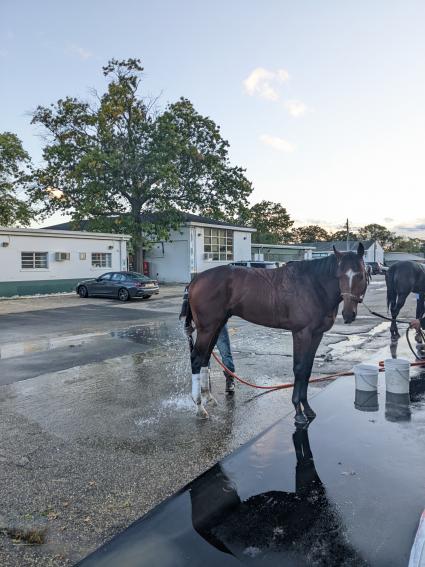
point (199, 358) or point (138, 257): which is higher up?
point (138, 257)

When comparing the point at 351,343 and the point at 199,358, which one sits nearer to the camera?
the point at 199,358

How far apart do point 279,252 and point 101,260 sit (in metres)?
29.9

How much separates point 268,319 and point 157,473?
2120 mm

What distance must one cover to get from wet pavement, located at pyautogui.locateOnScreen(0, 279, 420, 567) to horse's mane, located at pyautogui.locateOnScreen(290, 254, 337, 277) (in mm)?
1837

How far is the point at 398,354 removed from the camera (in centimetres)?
838

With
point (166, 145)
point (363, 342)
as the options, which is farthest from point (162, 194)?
point (363, 342)

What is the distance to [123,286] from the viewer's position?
2183 centimetres

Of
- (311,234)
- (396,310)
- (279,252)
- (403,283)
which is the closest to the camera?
(403,283)

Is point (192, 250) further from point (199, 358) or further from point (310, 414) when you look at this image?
point (310, 414)

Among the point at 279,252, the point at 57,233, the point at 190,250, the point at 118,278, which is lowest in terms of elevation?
the point at 118,278

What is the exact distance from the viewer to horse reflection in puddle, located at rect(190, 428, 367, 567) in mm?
2424

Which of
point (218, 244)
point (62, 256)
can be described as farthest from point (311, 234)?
point (62, 256)

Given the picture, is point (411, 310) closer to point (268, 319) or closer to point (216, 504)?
point (268, 319)

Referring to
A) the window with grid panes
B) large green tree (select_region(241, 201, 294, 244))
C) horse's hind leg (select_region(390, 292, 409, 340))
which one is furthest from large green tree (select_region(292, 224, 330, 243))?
horse's hind leg (select_region(390, 292, 409, 340))
